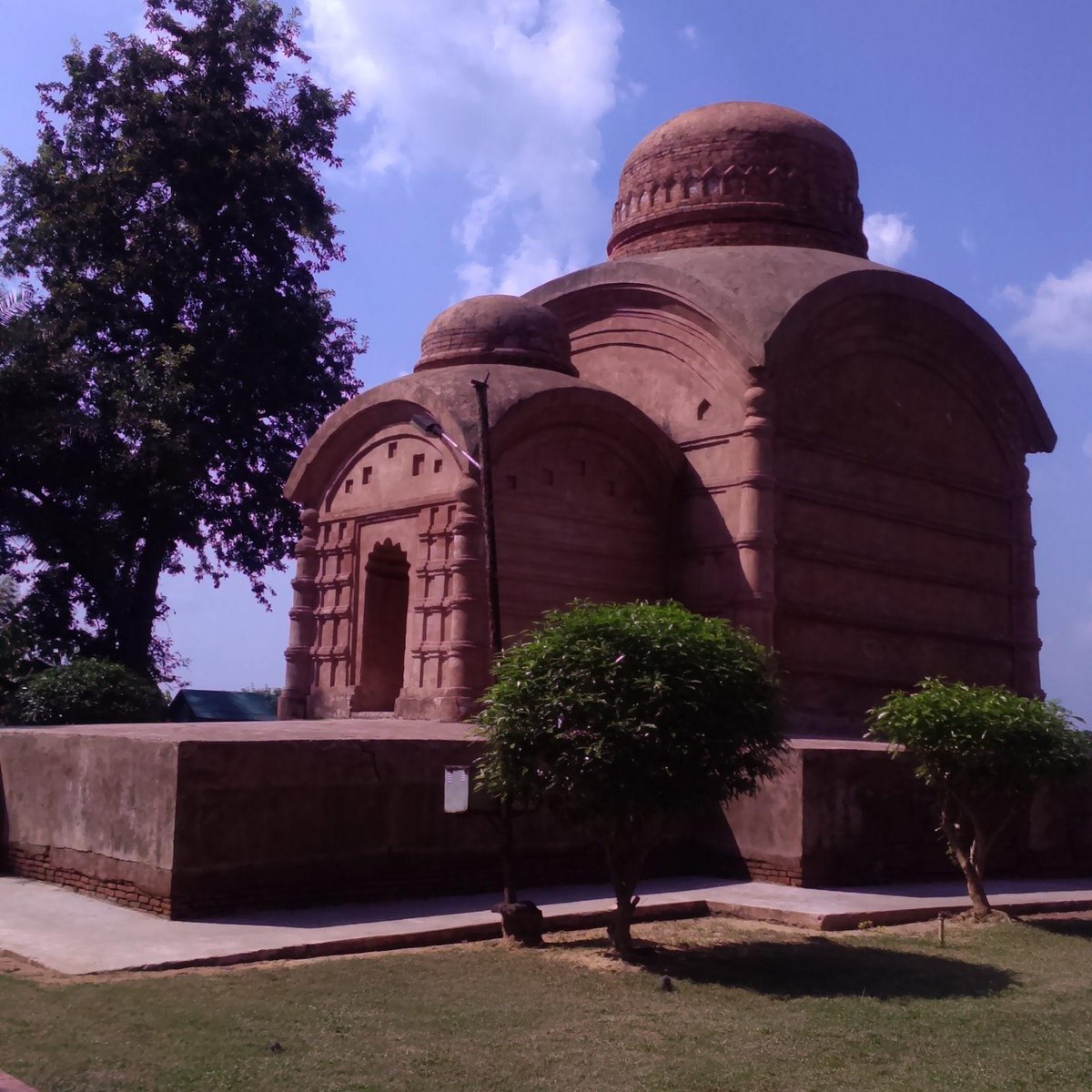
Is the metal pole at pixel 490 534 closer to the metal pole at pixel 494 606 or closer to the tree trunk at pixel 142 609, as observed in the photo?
the metal pole at pixel 494 606

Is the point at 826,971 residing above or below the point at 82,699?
below

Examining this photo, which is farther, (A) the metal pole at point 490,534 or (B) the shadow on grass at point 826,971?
(A) the metal pole at point 490,534

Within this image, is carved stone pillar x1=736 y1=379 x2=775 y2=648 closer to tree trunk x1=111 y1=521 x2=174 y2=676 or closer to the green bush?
the green bush

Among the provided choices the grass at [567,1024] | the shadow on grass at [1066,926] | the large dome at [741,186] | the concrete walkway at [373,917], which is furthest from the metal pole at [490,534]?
the large dome at [741,186]

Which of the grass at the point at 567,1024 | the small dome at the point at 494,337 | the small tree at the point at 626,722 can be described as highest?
the small dome at the point at 494,337

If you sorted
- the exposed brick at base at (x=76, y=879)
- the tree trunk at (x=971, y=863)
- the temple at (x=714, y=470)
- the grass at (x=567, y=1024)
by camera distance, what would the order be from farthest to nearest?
1. the temple at (x=714, y=470)
2. the tree trunk at (x=971, y=863)
3. the exposed brick at base at (x=76, y=879)
4. the grass at (x=567, y=1024)

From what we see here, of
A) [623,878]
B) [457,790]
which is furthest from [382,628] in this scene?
[623,878]

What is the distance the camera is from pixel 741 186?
14.1m

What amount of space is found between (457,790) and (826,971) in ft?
7.33

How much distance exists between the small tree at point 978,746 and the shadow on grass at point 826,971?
1.54 metres

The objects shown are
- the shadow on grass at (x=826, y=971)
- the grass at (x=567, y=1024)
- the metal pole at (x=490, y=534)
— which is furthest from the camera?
the metal pole at (x=490, y=534)

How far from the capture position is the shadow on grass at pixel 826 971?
244 inches

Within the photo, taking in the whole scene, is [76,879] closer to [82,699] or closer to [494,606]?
[494,606]

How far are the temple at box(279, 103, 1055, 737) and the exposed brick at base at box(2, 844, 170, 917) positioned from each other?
3041mm
